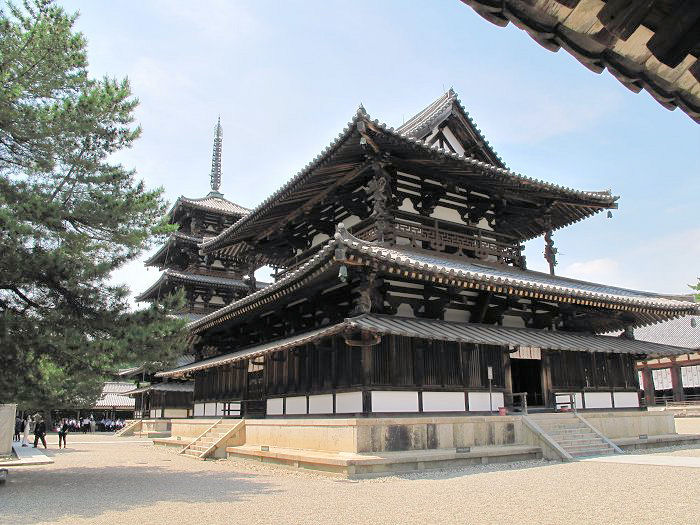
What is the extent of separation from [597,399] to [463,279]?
803 centimetres

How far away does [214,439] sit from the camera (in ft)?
63.2

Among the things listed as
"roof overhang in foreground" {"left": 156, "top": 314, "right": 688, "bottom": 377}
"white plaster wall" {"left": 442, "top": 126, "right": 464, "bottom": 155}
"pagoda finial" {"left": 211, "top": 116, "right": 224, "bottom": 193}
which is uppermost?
"pagoda finial" {"left": 211, "top": 116, "right": 224, "bottom": 193}

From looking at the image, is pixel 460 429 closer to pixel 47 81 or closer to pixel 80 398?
pixel 47 81

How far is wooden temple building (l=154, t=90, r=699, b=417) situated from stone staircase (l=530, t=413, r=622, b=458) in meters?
0.89

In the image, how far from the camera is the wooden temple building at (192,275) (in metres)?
34.0

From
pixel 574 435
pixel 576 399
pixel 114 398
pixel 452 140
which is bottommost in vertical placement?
pixel 574 435

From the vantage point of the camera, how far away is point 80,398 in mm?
46969

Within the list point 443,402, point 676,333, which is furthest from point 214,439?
point 676,333

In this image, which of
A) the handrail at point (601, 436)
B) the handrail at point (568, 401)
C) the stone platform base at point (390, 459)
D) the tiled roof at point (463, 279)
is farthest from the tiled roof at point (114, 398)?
the handrail at point (601, 436)

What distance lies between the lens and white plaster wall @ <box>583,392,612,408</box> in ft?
57.7

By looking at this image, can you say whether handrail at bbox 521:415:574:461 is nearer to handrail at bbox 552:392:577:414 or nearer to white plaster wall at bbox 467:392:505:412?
white plaster wall at bbox 467:392:505:412

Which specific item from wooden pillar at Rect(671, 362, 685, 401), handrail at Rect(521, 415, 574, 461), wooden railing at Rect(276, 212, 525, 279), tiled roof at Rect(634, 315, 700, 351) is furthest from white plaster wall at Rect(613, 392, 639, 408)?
tiled roof at Rect(634, 315, 700, 351)

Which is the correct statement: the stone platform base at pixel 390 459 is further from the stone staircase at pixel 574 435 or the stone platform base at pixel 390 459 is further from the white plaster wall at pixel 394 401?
the white plaster wall at pixel 394 401

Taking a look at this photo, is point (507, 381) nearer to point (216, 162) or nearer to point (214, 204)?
point (214, 204)
